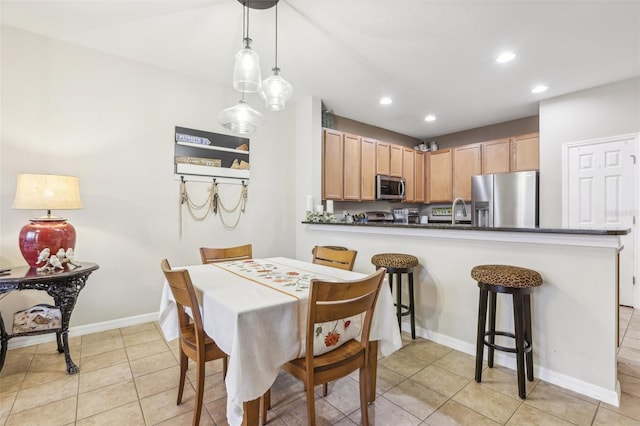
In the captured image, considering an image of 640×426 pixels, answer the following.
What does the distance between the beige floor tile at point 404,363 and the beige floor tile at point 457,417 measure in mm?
398

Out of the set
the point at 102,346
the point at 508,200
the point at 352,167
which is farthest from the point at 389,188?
the point at 102,346

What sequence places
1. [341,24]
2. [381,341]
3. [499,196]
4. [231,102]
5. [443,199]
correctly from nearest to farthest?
[381,341] < [341,24] < [231,102] < [499,196] < [443,199]

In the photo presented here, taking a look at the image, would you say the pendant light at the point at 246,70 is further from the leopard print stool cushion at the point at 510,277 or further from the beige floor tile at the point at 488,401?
the beige floor tile at the point at 488,401

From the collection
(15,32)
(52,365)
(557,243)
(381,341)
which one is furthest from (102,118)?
(557,243)

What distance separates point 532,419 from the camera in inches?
64.6

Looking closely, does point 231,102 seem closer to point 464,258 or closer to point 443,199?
point 464,258

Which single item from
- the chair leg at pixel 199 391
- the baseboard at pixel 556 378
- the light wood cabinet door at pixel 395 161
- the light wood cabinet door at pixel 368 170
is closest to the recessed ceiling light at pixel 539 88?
the light wood cabinet door at pixel 395 161

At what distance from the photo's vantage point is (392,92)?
377cm

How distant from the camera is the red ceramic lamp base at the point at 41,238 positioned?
2.21 metres

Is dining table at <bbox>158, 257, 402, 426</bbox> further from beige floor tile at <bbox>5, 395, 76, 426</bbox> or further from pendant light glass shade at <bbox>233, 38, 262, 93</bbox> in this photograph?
pendant light glass shade at <bbox>233, 38, 262, 93</bbox>

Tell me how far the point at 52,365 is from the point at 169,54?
2.89m

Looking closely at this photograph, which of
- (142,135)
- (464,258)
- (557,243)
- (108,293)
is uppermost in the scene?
(142,135)

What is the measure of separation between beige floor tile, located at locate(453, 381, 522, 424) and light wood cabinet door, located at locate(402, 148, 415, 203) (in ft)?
12.4

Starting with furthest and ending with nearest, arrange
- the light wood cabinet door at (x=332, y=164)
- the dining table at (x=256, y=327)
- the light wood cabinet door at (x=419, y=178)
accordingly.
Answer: the light wood cabinet door at (x=419, y=178) → the light wood cabinet door at (x=332, y=164) → the dining table at (x=256, y=327)
